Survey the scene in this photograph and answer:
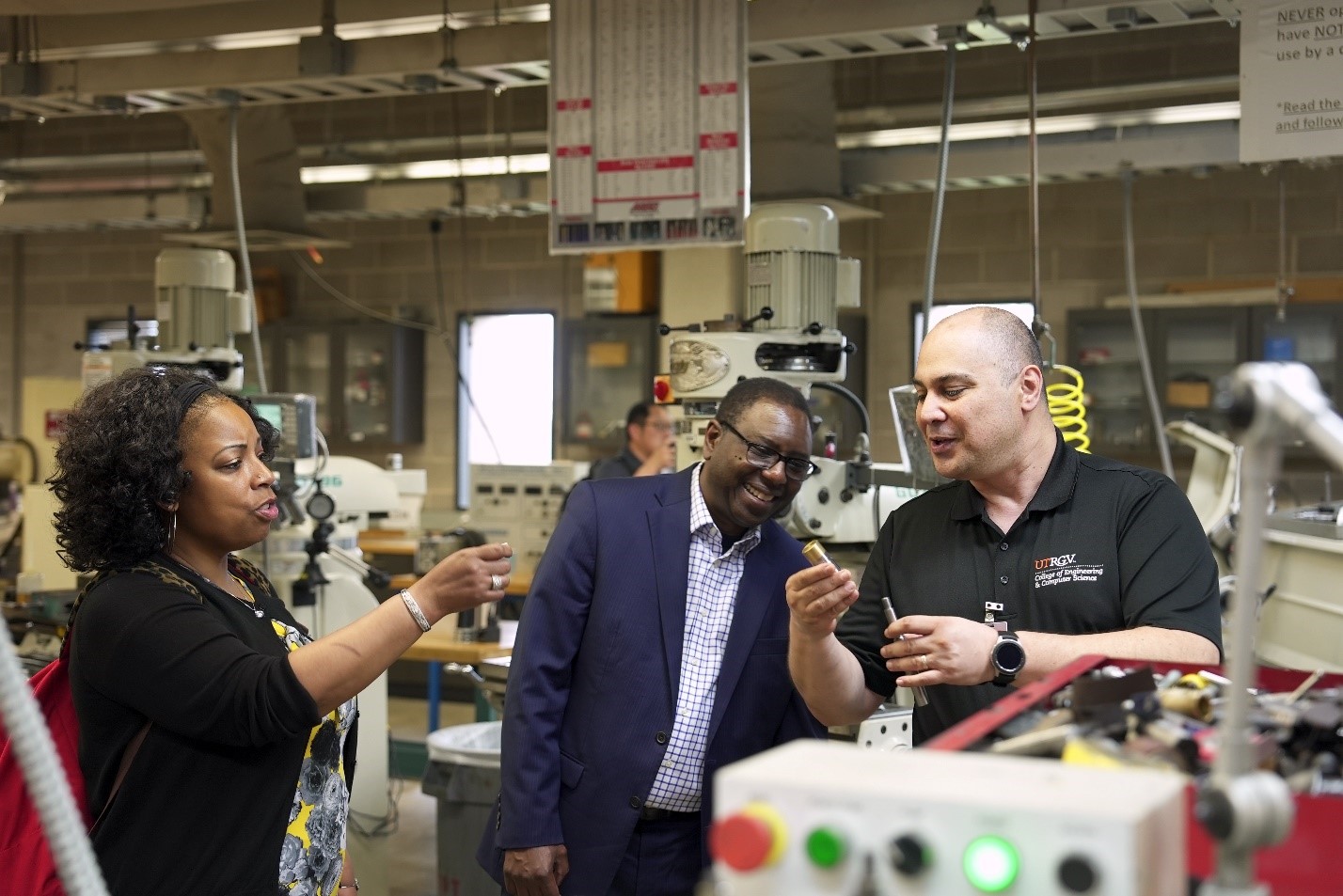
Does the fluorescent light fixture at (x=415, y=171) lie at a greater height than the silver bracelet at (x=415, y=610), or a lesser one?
greater

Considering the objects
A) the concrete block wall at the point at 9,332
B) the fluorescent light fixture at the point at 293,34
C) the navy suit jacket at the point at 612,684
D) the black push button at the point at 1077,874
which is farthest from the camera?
the concrete block wall at the point at 9,332

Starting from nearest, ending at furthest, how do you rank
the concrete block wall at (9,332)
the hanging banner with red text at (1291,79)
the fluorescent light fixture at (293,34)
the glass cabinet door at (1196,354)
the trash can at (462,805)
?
the hanging banner with red text at (1291,79)
the trash can at (462,805)
the fluorescent light fixture at (293,34)
the glass cabinet door at (1196,354)
the concrete block wall at (9,332)

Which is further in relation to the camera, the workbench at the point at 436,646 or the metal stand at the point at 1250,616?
the workbench at the point at 436,646

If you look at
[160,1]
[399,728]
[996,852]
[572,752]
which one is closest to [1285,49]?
[572,752]

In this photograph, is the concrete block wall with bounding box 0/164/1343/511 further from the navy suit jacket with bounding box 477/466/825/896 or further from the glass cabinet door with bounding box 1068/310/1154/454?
the navy suit jacket with bounding box 477/466/825/896

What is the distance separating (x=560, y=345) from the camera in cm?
783

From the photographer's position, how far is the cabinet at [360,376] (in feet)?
25.7

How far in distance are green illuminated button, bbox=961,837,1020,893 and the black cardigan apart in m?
1.00

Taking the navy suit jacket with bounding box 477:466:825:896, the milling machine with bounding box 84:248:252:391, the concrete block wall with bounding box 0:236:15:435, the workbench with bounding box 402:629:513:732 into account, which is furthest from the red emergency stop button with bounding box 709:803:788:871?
the concrete block wall with bounding box 0:236:15:435

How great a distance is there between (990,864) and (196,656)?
3.50ft

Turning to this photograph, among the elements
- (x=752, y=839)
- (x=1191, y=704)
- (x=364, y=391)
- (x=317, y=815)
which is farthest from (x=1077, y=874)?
(x=364, y=391)

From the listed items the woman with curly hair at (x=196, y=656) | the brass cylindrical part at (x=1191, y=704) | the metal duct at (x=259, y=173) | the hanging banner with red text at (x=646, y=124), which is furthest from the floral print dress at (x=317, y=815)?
the metal duct at (x=259, y=173)

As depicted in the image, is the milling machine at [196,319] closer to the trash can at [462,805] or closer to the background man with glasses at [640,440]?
the trash can at [462,805]

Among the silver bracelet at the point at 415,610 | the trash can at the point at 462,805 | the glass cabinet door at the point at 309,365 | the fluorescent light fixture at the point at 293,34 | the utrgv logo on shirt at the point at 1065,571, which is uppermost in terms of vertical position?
the fluorescent light fixture at the point at 293,34
